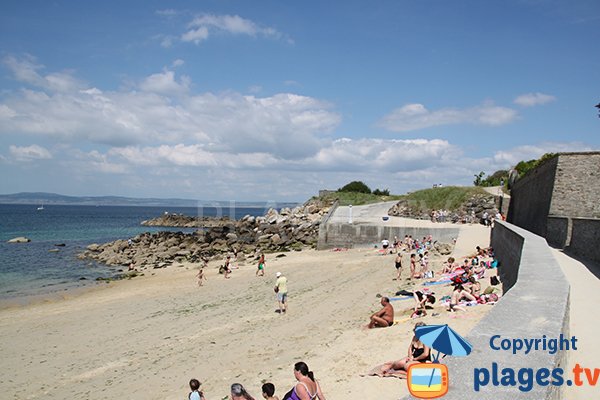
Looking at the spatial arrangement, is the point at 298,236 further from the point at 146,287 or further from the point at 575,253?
the point at 575,253

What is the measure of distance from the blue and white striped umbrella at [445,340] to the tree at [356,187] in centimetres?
5454

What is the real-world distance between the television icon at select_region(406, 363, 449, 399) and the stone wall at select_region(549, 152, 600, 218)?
18.0m

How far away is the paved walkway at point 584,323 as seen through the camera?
15.2ft

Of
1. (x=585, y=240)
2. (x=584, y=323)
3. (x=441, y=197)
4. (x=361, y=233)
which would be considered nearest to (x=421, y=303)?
(x=584, y=323)

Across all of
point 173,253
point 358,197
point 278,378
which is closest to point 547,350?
point 278,378

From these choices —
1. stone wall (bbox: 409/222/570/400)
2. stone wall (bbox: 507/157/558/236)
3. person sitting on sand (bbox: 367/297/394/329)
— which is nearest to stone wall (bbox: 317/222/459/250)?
stone wall (bbox: 507/157/558/236)

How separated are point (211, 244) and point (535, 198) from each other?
79.8ft

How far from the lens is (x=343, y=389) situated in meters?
6.84

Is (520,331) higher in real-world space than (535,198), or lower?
lower

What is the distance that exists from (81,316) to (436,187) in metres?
35.3

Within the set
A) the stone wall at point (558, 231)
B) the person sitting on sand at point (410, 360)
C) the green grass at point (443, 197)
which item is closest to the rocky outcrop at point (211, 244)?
the green grass at point (443, 197)

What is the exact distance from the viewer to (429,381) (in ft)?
10.9

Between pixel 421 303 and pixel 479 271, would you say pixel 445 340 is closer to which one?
pixel 421 303

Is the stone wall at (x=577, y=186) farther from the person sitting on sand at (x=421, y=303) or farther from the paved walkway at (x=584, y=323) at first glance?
the person sitting on sand at (x=421, y=303)
